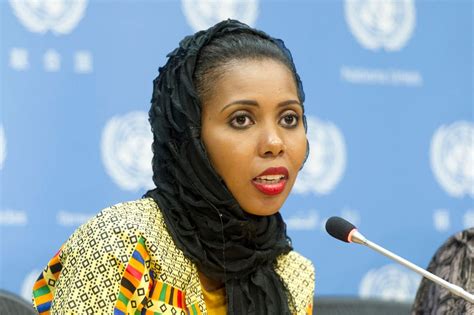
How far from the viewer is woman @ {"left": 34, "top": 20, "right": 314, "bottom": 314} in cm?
168

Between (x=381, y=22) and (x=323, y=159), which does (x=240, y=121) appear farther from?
(x=381, y=22)

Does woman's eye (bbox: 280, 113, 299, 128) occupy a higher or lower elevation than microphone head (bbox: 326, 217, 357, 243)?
higher

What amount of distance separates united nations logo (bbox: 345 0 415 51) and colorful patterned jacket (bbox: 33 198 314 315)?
4.49 ft

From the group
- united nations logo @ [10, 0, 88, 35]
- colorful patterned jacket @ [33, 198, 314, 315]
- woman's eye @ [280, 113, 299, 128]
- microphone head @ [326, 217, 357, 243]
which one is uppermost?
united nations logo @ [10, 0, 88, 35]

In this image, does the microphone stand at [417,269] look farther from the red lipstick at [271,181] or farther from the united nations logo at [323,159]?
the united nations logo at [323,159]

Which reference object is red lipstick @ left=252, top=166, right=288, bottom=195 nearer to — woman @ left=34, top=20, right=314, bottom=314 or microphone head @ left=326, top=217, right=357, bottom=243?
woman @ left=34, top=20, right=314, bottom=314

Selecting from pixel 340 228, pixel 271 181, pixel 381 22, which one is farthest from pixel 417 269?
pixel 381 22

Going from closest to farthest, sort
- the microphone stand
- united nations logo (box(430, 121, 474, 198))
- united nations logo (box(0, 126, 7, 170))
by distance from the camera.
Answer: the microphone stand
united nations logo (box(0, 126, 7, 170))
united nations logo (box(430, 121, 474, 198))

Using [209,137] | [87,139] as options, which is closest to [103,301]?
[209,137]

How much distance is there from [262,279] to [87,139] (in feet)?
2.81

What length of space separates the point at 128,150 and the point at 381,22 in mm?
992

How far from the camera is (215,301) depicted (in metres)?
1.84

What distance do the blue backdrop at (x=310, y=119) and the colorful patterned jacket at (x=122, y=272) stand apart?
68 centimetres

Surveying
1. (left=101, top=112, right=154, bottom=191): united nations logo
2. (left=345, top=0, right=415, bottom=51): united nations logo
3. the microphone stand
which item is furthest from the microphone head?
(left=345, top=0, right=415, bottom=51): united nations logo
